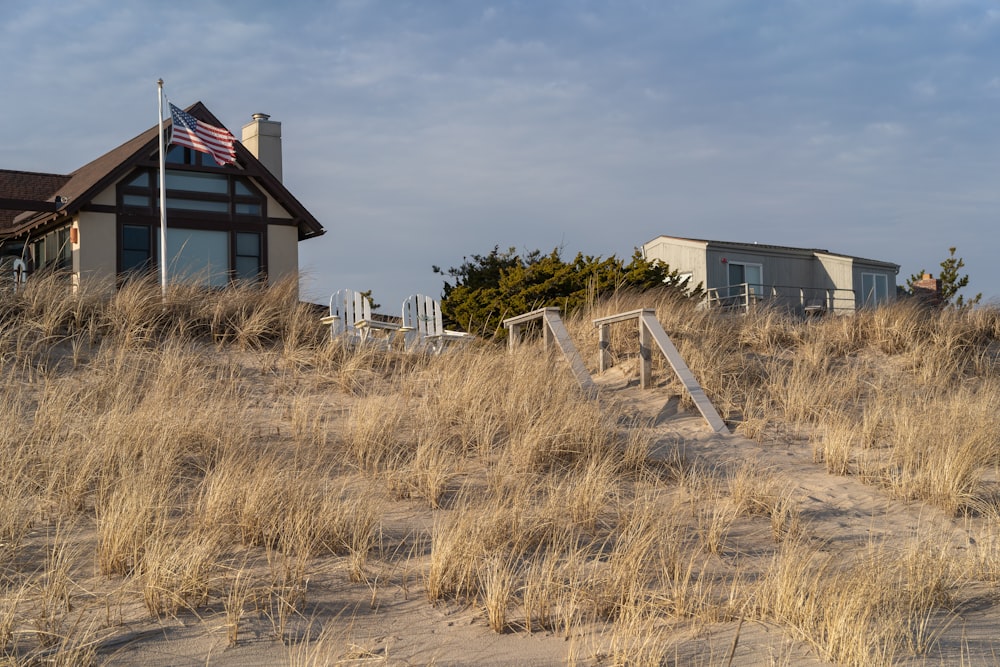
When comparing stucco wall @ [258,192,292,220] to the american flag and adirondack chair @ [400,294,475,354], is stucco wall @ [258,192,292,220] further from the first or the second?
adirondack chair @ [400,294,475,354]

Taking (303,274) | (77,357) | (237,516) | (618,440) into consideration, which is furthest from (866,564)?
(303,274)

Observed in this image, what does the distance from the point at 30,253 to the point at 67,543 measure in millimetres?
23491

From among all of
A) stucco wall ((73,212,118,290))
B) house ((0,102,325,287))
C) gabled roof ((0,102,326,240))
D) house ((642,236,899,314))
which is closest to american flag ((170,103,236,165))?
house ((0,102,325,287))

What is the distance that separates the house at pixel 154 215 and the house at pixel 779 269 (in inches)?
470

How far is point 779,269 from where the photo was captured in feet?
107

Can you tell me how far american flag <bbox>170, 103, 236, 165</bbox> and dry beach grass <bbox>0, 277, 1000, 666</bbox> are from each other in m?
8.69

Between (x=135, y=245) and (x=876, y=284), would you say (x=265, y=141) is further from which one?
(x=876, y=284)

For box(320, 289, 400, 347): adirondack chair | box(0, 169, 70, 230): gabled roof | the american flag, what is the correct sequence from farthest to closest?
1. box(0, 169, 70, 230): gabled roof
2. the american flag
3. box(320, 289, 400, 347): adirondack chair

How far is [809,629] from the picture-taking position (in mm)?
4816

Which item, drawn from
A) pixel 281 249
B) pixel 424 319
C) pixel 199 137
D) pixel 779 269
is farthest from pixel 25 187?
pixel 779 269

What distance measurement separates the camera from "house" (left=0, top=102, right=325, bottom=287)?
74.7 feet

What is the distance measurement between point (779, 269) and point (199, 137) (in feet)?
68.2

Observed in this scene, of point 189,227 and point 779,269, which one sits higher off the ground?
point 189,227

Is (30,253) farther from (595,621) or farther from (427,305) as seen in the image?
(595,621)
